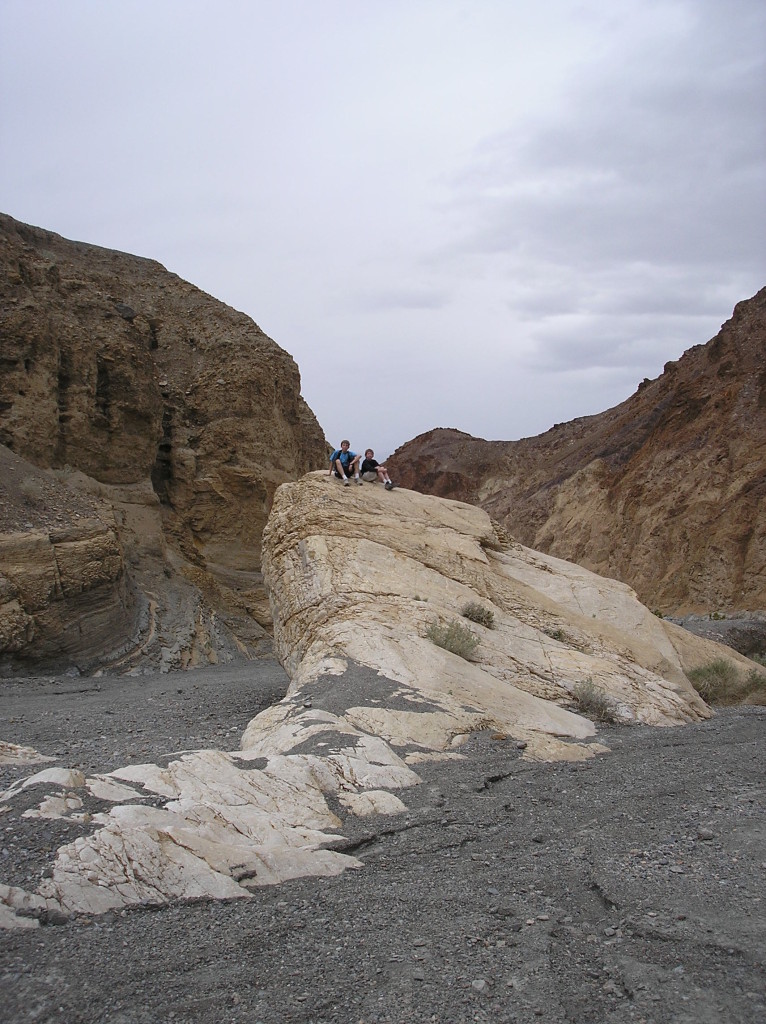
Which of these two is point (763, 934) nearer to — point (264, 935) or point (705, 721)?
point (264, 935)

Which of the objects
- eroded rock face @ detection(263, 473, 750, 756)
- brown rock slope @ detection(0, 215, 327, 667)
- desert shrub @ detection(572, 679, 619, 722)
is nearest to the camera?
eroded rock face @ detection(263, 473, 750, 756)

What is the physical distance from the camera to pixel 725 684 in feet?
41.8

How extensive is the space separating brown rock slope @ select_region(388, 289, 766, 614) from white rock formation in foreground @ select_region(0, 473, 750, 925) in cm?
1789

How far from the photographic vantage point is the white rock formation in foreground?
424cm

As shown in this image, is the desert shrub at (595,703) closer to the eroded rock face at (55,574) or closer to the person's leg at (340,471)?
the person's leg at (340,471)

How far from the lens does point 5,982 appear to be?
10.3 feet

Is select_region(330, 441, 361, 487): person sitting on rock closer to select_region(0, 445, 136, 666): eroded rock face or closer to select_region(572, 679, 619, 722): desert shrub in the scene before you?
select_region(572, 679, 619, 722): desert shrub

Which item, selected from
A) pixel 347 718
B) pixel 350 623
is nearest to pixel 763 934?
pixel 347 718

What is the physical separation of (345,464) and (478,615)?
149 inches

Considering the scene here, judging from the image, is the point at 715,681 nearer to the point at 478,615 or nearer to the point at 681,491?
the point at 478,615

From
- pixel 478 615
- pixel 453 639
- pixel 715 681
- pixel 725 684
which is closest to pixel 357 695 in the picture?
pixel 453 639

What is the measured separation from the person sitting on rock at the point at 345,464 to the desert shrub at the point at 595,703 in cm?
495

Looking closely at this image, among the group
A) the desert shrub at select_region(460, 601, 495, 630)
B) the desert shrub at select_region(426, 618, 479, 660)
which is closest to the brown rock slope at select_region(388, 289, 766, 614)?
the desert shrub at select_region(460, 601, 495, 630)

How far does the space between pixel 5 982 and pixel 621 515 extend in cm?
3750
